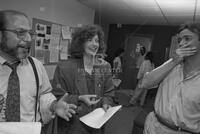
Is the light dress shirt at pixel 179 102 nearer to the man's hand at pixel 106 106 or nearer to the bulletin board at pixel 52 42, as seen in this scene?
the man's hand at pixel 106 106

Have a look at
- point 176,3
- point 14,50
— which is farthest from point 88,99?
point 176,3

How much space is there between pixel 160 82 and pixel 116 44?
0.76 m

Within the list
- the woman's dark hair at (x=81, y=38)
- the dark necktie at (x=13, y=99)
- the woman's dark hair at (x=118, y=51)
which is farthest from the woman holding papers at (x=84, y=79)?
the woman's dark hair at (x=118, y=51)

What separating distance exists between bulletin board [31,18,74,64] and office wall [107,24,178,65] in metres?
0.50

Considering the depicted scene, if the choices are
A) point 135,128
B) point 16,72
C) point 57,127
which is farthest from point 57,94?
point 135,128

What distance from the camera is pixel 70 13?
209cm

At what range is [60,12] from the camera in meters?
2.14

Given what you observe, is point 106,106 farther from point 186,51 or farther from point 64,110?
point 186,51

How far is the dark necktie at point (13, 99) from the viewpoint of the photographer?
758 mm

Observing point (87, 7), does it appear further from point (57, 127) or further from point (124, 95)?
point (57, 127)

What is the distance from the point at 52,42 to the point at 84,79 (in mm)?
1190

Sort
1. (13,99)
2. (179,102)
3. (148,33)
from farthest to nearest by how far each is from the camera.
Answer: (148,33) < (179,102) < (13,99)

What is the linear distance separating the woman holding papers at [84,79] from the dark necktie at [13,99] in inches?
11.9

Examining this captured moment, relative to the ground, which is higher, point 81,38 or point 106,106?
point 81,38
